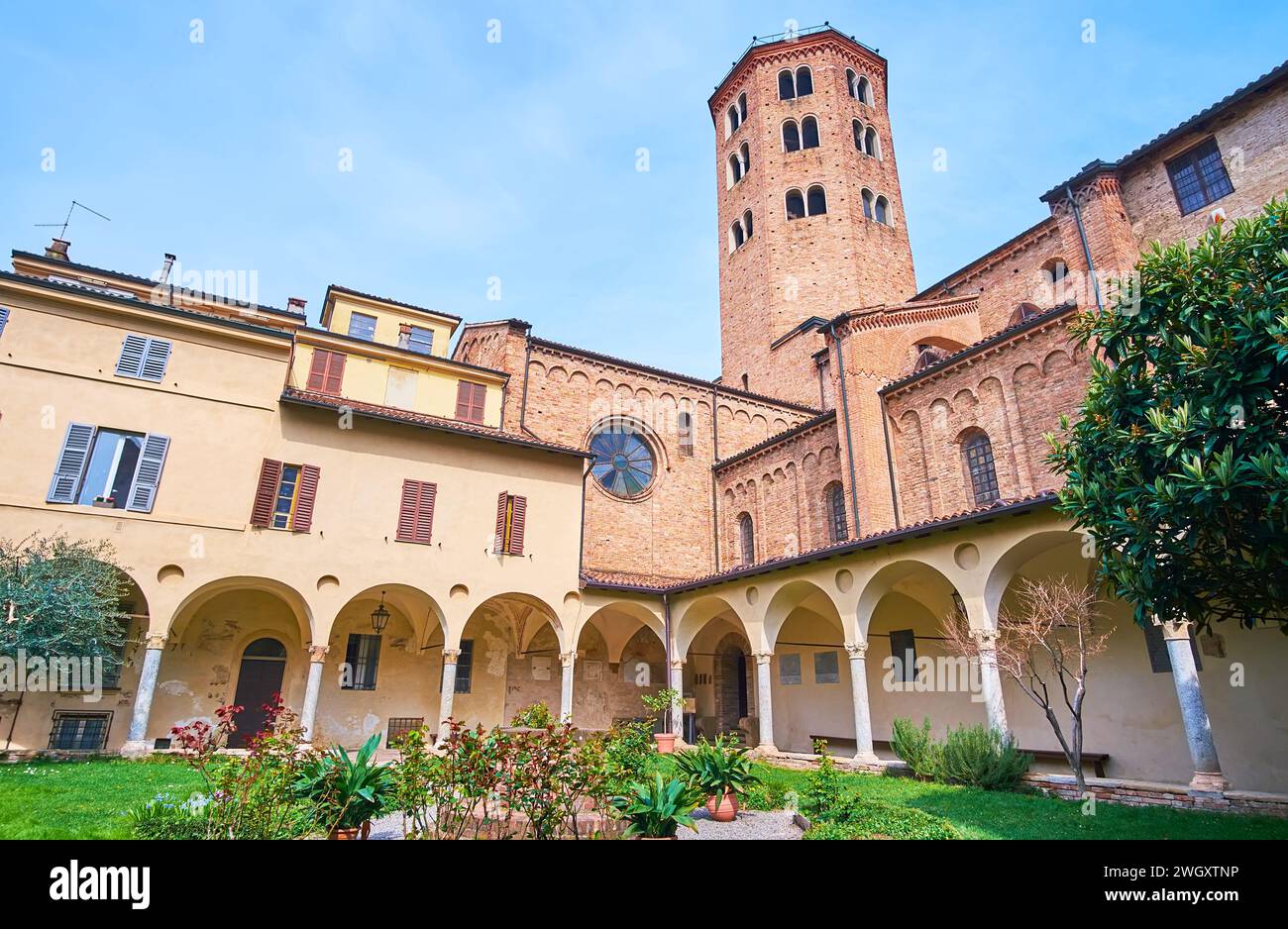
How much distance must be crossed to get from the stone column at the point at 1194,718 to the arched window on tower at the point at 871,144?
93.5 ft

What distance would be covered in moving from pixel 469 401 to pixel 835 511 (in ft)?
37.4

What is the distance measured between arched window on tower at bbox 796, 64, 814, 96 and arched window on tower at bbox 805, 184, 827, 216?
571 cm

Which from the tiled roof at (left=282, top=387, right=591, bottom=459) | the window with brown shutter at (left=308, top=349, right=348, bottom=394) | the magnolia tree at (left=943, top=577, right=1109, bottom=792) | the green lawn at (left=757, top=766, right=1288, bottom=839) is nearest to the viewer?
the green lawn at (left=757, top=766, right=1288, bottom=839)

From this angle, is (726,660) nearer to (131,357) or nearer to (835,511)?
(835,511)

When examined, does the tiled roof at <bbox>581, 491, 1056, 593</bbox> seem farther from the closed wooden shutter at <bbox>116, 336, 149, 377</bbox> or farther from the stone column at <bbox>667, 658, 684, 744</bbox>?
the closed wooden shutter at <bbox>116, 336, 149, 377</bbox>

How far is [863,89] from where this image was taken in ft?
111

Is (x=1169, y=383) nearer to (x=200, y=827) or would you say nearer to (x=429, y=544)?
(x=200, y=827)

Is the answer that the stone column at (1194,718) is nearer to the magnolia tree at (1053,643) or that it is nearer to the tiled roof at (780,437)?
the magnolia tree at (1053,643)

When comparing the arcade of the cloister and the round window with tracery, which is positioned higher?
the round window with tracery

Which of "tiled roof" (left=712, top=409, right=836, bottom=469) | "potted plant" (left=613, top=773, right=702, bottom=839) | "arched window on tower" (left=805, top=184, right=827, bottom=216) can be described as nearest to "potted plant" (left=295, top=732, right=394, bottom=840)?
"potted plant" (left=613, top=773, right=702, bottom=839)

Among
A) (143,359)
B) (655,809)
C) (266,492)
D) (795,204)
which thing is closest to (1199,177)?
(795,204)

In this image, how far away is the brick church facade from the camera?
12859 millimetres

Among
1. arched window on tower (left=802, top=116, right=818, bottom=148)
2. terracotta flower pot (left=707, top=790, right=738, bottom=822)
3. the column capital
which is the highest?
arched window on tower (left=802, top=116, right=818, bottom=148)
